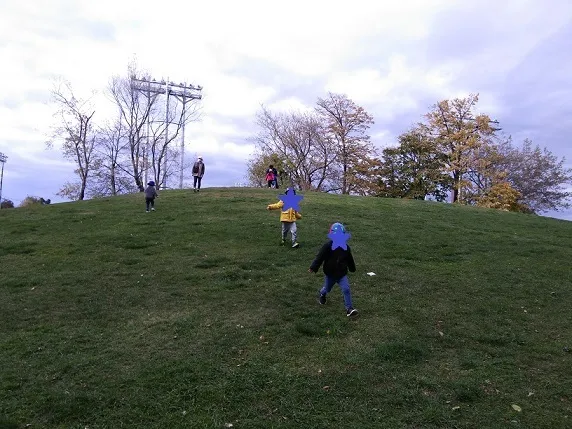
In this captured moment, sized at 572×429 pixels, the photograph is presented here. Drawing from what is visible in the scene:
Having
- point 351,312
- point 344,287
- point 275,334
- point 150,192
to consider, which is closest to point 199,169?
point 150,192

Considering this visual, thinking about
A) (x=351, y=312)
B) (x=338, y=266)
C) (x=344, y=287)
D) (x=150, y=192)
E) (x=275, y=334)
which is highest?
(x=150, y=192)

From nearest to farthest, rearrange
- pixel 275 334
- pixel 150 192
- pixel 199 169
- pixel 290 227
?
pixel 275 334 < pixel 290 227 < pixel 150 192 < pixel 199 169

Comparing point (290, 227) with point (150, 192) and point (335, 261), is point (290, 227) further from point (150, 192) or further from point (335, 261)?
point (150, 192)

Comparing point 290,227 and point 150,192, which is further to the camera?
point 150,192

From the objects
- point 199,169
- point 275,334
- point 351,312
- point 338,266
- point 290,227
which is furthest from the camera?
point 199,169

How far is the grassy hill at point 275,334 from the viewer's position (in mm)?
5453

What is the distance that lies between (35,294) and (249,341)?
4861mm

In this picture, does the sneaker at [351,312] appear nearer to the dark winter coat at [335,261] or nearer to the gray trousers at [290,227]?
the dark winter coat at [335,261]

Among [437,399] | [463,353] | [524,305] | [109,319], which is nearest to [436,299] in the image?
[524,305]

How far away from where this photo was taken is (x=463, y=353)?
6.96 meters

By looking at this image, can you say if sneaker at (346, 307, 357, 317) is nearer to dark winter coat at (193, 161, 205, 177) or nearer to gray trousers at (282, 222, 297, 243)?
gray trousers at (282, 222, 297, 243)

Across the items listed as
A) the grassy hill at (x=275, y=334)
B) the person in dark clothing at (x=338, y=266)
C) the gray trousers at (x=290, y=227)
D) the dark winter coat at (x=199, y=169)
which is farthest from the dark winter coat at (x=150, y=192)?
the person in dark clothing at (x=338, y=266)

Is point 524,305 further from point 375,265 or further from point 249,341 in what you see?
point 249,341

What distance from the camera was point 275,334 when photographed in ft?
24.7
